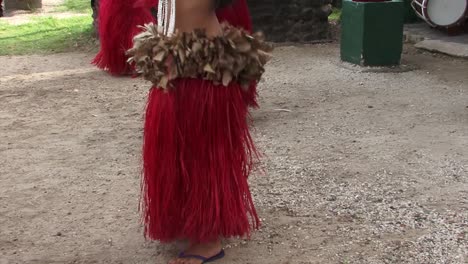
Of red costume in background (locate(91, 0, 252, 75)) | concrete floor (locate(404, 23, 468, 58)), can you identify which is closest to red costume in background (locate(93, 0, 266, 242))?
red costume in background (locate(91, 0, 252, 75))

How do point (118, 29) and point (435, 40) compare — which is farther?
point (435, 40)

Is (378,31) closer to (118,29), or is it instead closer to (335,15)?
(118,29)

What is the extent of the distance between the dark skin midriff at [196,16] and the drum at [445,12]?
567 cm

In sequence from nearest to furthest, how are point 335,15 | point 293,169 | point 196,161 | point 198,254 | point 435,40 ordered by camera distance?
point 196,161, point 198,254, point 293,169, point 435,40, point 335,15

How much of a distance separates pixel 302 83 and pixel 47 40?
395 centimetres

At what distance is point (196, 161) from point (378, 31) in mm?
4217

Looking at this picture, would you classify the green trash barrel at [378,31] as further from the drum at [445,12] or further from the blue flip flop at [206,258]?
the blue flip flop at [206,258]

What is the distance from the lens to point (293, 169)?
3.74 meters

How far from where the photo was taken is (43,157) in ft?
13.5

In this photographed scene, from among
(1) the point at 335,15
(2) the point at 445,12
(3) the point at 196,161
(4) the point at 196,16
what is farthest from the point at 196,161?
(1) the point at 335,15

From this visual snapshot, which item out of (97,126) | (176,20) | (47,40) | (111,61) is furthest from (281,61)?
(176,20)

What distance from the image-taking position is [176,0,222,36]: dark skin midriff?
8.01 ft

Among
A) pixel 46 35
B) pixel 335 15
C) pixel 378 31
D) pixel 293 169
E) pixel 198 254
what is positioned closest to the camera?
pixel 198 254

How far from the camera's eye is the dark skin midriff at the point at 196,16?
2441 mm
